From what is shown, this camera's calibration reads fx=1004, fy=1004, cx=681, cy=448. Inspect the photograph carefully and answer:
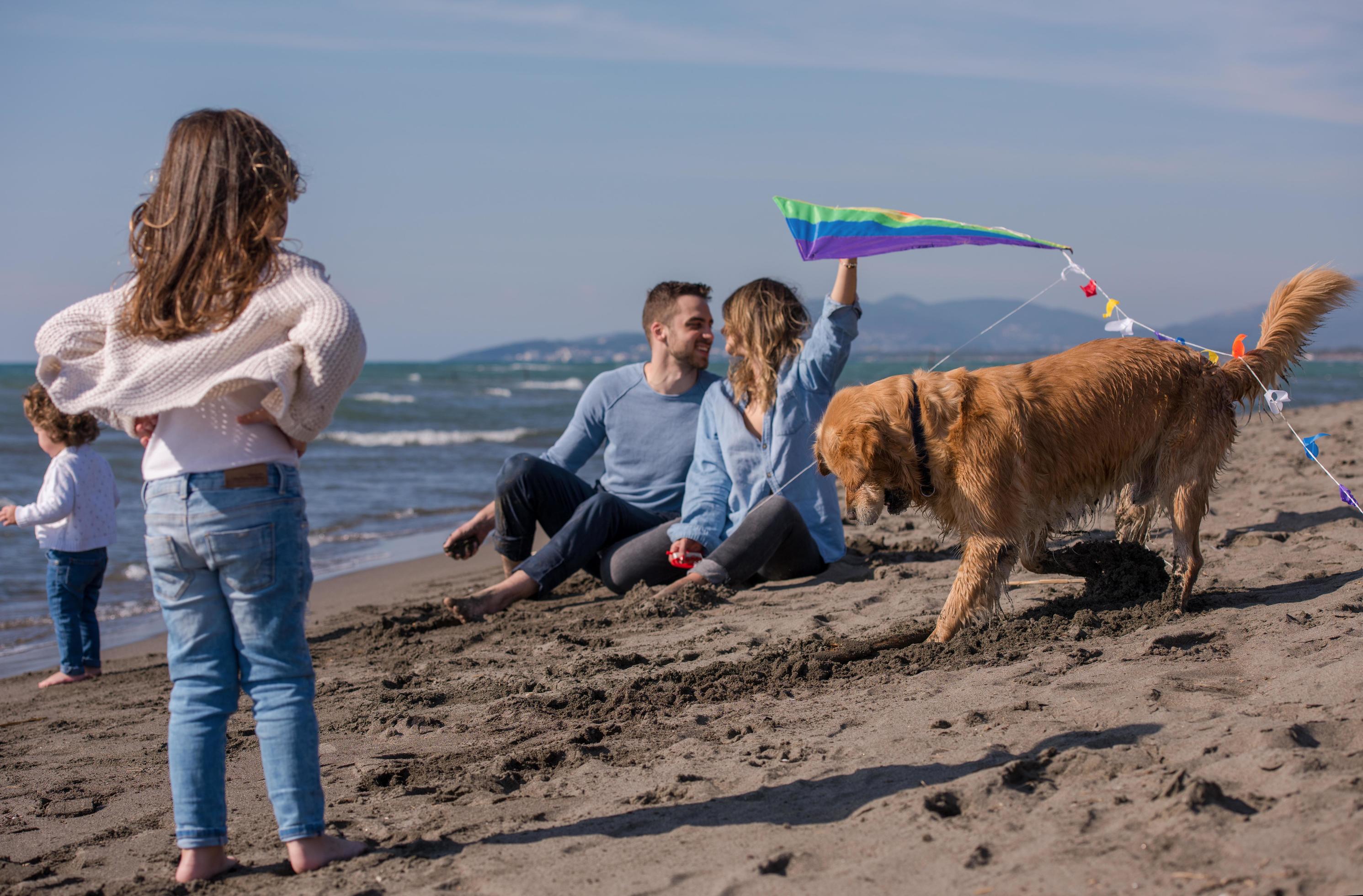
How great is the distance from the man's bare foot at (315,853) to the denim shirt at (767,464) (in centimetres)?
317

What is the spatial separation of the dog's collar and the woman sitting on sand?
3.82 ft

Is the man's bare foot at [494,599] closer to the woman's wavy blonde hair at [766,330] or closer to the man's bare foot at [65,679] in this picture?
the woman's wavy blonde hair at [766,330]

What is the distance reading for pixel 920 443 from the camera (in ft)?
13.5

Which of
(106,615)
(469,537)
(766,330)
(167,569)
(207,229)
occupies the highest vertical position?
(207,229)

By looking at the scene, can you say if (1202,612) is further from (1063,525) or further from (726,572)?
(726,572)

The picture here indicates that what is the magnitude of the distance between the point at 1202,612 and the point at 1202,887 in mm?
2481

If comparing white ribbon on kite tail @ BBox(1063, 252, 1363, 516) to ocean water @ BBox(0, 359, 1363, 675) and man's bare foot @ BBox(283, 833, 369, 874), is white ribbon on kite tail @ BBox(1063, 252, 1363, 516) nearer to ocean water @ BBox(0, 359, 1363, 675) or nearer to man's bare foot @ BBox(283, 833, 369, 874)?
ocean water @ BBox(0, 359, 1363, 675)

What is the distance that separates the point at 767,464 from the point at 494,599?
5.61 feet

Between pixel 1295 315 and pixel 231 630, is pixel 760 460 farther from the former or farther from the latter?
pixel 231 630

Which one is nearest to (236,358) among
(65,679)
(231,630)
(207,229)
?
(207,229)

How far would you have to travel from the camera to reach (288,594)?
2.54m

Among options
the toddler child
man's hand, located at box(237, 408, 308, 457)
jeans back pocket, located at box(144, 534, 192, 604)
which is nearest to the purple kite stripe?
man's hand, located at box(237, 408, 308, 457)

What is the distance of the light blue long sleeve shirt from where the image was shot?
622 centimetres

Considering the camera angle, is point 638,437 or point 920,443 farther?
point 638,437
